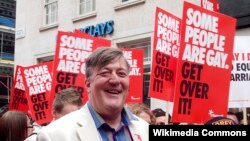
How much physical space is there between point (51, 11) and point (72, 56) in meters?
9.80

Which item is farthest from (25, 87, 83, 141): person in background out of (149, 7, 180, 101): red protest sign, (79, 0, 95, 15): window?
(79, 0, 95, 15): window

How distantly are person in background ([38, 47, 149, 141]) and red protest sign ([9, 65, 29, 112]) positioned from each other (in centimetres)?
650

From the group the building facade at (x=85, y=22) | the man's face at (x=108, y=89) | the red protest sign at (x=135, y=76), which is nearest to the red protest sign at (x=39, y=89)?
the red protest sign at (x=135, y=76)

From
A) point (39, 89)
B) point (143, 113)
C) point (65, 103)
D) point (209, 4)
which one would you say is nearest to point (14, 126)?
point (65, 103)

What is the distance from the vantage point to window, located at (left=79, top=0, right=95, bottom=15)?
14.9 metres

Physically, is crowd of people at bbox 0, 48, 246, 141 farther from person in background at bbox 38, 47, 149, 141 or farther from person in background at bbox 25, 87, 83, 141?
person in background at bbox 25, 87, 83, 141

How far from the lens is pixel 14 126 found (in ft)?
13.0

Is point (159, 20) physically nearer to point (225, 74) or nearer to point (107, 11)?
point (225, 74)

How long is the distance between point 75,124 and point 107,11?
1164 cm

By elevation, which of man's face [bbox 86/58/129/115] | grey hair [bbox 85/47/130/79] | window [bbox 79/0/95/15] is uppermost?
window [bbox 79/0/95/15]

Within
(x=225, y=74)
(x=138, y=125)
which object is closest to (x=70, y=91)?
(x=138, y=125)

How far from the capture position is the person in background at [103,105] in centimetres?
253

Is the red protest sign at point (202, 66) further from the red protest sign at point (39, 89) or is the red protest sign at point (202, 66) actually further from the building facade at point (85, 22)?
the building facade at point (85, 22)

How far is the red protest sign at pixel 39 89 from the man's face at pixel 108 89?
513 cm
